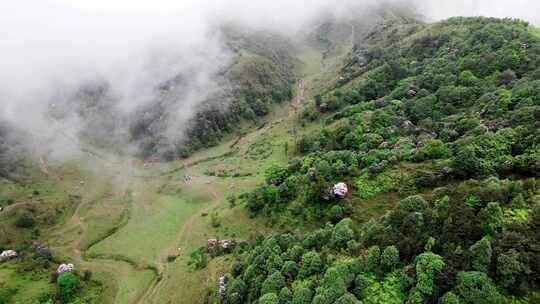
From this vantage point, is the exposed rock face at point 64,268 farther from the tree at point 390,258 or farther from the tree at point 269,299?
Result: the tree at point 390,258

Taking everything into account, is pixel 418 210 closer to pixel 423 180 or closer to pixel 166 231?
pixel 423 180

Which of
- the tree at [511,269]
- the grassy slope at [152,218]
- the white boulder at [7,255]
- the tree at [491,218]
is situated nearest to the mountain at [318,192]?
the tree at [511,269]

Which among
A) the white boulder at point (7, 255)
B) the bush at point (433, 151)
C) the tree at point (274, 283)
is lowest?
the white boulder at point (7, 255)

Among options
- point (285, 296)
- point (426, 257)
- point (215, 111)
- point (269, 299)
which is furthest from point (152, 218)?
point (426, 257)

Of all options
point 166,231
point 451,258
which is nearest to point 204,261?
point 166,231

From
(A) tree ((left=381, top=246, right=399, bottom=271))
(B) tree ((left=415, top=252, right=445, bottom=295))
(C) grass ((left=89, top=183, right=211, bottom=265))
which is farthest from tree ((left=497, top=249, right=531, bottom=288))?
(C) grass ((left=89, top=183, right=211, bottom=265))
